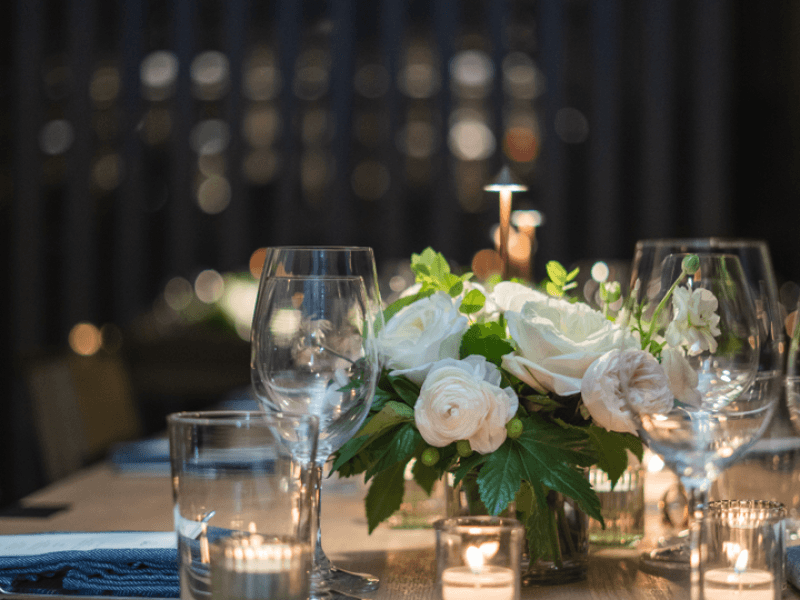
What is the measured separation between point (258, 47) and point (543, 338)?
5.45m

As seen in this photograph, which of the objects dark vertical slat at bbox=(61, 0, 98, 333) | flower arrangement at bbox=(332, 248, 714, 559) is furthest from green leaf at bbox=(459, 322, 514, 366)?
dark vertical slat at bbox=(61, 0, 98, 333)

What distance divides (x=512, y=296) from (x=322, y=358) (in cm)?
17

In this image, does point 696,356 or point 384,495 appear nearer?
point 696,356

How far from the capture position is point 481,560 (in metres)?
0.56

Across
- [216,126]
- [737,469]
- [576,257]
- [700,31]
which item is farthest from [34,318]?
[737,469]

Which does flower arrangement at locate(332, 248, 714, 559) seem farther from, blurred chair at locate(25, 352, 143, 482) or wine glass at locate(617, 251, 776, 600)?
blurred chair at locate(25, 352, 143, 482)

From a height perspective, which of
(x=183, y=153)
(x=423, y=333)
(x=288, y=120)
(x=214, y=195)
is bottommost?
(x=423, y=333)

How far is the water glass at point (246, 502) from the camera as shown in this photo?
19.5 inches

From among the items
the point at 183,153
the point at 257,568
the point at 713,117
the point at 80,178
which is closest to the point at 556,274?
the point at 257,568

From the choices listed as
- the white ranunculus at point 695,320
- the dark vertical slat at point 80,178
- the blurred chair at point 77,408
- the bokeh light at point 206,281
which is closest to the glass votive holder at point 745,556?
the white ranunculus at point 695,320

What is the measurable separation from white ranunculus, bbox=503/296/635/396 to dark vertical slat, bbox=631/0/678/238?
503 centimetres

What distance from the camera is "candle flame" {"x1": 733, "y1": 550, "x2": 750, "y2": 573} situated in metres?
0.57

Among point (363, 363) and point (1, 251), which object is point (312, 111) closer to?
point (1, 251)

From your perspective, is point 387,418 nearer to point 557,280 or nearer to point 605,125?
point 557,280
